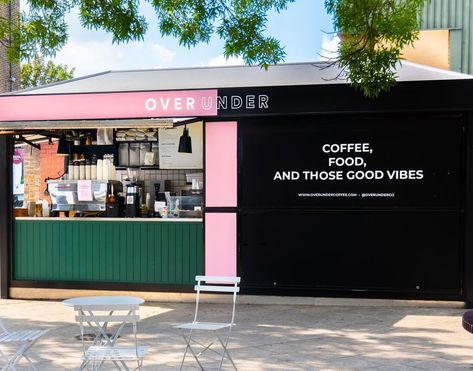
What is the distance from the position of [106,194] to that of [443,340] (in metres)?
5.34

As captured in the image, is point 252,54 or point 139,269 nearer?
point 252,54

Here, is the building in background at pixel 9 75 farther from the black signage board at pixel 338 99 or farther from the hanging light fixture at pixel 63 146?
the black signage board at pixel 338 99

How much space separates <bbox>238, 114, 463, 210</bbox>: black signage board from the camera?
8820mm

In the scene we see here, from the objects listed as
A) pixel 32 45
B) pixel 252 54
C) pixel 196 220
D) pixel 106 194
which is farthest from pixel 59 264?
pixel 252 54

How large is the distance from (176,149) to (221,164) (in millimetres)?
1024

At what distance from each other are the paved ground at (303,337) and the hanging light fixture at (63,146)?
244 centimetres

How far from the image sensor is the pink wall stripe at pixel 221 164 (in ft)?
30.6

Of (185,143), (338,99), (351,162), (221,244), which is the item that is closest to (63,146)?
(185,143)

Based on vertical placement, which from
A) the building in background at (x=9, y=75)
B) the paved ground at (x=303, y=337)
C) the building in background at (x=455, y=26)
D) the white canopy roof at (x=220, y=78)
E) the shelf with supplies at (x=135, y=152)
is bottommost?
the paved ground at (x=303, y=337)

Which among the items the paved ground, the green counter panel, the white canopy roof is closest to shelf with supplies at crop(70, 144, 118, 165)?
the white canopy roof

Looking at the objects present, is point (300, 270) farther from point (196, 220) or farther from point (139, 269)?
point (139, 269)

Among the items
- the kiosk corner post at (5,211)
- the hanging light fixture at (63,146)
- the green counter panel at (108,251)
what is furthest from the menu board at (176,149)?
the kiosk corner post at (5,211)

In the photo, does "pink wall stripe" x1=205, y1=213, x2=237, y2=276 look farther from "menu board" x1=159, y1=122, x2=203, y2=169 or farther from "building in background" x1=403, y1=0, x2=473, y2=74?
"building in background" x1=403, y1=0, x2=473, y2=74

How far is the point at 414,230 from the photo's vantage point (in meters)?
8.86
